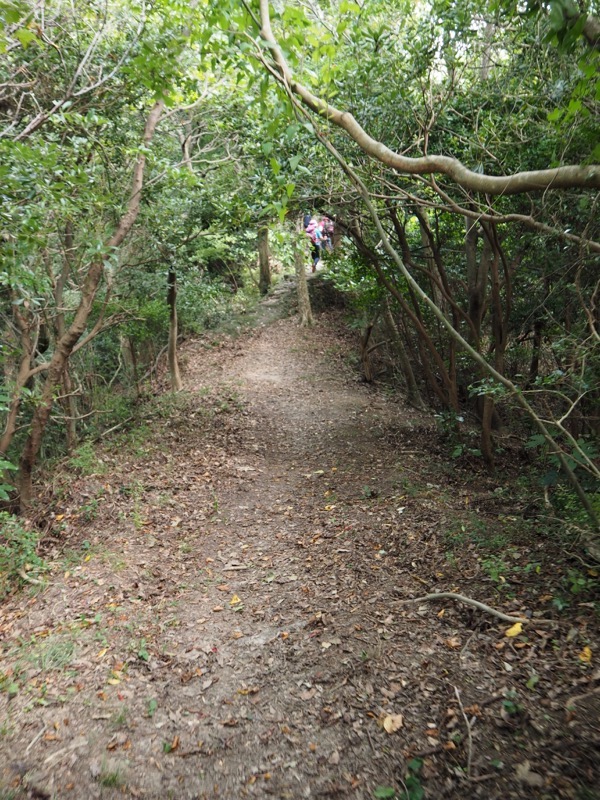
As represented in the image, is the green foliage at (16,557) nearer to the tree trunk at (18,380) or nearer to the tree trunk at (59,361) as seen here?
the tree trunk at (59,361)

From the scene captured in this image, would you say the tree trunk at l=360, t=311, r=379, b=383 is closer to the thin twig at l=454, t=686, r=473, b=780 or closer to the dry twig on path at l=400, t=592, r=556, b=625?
the dry twig on path at l=400, t=592, r=556, b=625

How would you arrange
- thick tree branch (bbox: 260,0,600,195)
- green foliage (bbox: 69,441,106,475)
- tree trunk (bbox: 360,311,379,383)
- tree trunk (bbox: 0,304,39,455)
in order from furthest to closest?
tree trunk (bbox: 360,311,379,383) < green foliage (bbox: 69,441,106,475) < tree trunk (bbox: 0,304,39,455) < thick tree branch (bbox: 260,0,600,195)

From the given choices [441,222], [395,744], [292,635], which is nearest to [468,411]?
[441,222]

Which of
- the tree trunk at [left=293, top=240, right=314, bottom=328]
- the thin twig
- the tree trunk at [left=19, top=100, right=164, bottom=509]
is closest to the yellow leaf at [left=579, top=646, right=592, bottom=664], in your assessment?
the thin twig

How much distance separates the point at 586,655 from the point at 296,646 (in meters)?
2.09

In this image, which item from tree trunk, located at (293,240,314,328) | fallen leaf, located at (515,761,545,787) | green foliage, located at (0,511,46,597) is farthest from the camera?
tree trunk, located at (293,240,314,328)

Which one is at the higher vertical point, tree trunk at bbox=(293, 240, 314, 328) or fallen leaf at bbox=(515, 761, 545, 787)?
tree trunk at bbox=(293, 240, 314, 328)

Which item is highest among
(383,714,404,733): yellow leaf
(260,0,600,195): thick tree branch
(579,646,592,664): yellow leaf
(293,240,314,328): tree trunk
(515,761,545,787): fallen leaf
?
(260,0,600,195): thick tree branch

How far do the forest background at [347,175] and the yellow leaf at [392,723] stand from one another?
73.4 inches

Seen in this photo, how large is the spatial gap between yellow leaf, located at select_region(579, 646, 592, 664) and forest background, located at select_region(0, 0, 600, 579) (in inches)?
33.4

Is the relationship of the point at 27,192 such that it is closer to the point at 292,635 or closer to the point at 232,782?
the point at 292,635

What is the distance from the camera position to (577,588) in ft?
12.7

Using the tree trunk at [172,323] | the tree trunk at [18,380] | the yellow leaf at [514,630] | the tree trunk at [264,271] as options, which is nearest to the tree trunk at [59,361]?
the tree trunk at [18,380]

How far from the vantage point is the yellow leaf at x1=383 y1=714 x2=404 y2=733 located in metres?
3.18
